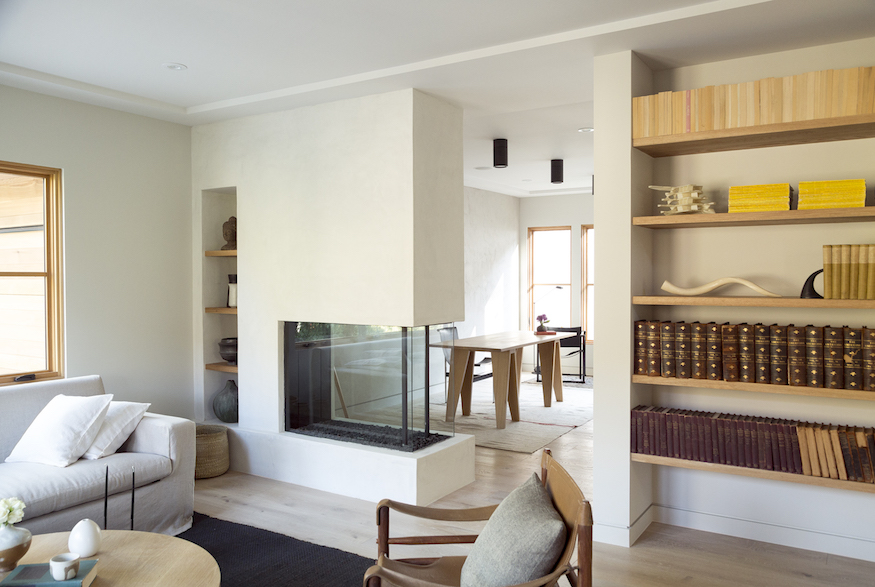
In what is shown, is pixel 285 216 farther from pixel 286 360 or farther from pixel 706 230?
pixel 706 230

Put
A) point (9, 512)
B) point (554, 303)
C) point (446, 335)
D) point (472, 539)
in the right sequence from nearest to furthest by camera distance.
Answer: point (9, 512), point (472, 539), point (446, 335), point (554, 303)

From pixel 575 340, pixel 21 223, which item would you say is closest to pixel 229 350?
pixel 21 223

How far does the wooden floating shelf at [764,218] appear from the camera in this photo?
2918 mm

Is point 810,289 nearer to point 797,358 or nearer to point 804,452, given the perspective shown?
point 797,358

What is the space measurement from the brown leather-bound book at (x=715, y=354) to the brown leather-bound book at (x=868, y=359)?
603 millimetres

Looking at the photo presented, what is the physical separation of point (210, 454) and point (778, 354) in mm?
3693

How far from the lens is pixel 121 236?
4.59m

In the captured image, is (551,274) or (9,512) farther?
(551,274)

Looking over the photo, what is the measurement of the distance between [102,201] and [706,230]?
4026 mm

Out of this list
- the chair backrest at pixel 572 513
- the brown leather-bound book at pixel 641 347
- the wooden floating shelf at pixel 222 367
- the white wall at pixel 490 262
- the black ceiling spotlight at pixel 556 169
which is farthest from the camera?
the white wall at pixel 490 262

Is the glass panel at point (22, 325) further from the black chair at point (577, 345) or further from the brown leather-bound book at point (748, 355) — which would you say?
the black chair at point (577, 345)

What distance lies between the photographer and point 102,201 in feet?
14.7

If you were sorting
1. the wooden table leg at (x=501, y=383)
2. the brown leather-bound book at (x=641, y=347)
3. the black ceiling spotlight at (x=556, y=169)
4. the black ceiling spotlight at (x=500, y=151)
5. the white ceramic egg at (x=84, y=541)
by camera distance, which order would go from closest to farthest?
the white ceramic egg at (x=84, y=541)
the brown leather-bound book at (x=641, y=347)
the black ceiling spotlight at (x=500, y=151)
the wooden table leg at (x=501, y=383)
the black ceiling spotlight at (x=556, y=169)

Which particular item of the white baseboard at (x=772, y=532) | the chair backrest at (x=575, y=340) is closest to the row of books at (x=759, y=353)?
the white baseboard at (x=772, y=532)
